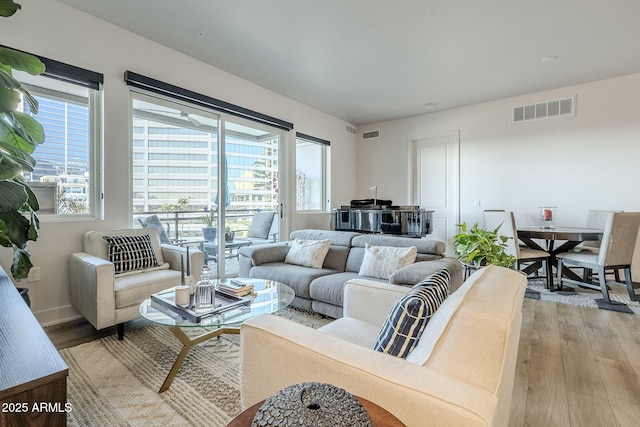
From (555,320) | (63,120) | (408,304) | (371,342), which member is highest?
(63,120)

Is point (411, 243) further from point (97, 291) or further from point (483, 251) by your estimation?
point (97, 291)

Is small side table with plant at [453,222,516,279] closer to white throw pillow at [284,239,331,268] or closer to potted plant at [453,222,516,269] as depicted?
potted plant at [453,222,516,269]

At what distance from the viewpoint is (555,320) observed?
9.27 feet

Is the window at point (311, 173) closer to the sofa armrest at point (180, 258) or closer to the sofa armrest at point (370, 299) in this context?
the sofa armrest at point (180, 258)

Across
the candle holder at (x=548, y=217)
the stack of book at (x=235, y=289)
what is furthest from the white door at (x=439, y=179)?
the stack of book at (x=235, y=289)

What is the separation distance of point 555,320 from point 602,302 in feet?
3.16

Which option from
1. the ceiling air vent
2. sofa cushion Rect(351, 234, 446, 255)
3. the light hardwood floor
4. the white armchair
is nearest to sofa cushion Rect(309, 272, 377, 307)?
sofa cushion Rect(351, 234, 446, 255)

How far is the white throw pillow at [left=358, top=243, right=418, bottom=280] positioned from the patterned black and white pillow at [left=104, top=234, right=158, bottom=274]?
200 centimetres

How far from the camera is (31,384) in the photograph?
742 millimetres

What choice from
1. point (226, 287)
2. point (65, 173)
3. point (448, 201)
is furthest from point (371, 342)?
point (448, 201)

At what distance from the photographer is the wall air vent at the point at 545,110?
4.47 meters

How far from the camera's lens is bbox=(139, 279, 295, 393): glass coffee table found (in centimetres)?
165

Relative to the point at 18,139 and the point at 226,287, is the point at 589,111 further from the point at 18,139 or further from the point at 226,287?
the point at 18,139

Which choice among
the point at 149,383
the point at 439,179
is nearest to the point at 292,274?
Result: the point at 149,383
